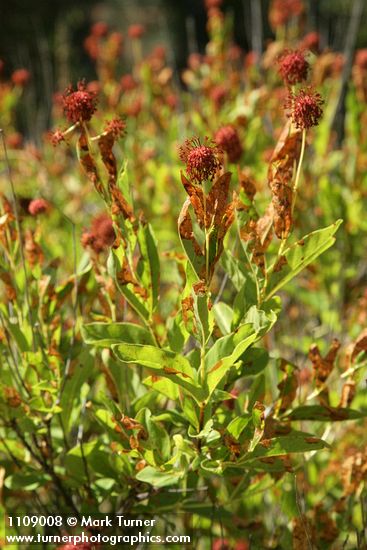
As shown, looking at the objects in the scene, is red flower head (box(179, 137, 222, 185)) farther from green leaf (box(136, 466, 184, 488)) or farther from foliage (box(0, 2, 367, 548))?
green leaf (box(136, 466, 184, 488))

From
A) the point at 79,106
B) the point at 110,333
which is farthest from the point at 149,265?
the point at 79,106

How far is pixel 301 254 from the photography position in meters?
0.80

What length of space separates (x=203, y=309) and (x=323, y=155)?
144 centimetres

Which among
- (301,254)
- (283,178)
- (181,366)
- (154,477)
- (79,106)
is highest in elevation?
(79,106)

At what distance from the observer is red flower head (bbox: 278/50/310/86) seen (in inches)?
34.6

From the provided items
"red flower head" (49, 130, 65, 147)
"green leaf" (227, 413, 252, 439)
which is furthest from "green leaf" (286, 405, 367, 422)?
"red flower head" (49, 130, 65, 147)

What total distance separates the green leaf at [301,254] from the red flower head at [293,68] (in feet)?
0.78

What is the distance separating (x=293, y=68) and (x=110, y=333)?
43 cm

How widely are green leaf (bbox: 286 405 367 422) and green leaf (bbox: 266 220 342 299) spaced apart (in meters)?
0.17

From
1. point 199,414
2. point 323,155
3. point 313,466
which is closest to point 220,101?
point 323,155

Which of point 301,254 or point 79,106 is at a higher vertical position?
point 79,106

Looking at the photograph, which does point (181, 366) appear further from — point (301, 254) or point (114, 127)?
point (114, 127)

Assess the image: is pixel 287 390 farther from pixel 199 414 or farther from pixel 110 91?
pixel 110 91

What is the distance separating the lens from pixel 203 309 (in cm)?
70
